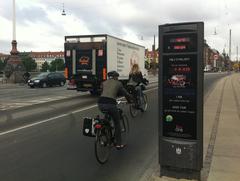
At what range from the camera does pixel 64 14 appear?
170ft

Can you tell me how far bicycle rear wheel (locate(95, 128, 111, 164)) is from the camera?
23.0ft

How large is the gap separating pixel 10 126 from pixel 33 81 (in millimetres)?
26870

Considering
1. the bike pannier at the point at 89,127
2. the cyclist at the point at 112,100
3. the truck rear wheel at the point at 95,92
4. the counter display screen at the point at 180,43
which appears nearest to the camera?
the counter display screen at the point at 180,43

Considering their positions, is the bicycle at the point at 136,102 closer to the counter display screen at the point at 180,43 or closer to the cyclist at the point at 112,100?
A: the cyclist at the point at 112,100

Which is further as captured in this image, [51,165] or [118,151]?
[118,151]

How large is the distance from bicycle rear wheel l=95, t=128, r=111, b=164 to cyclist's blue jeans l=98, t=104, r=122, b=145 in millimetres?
264

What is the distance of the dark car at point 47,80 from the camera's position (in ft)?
124

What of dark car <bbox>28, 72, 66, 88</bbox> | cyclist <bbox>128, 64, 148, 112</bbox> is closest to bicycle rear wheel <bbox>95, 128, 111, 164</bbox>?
cyclist <bbox>128, 64, 148, 112</bbox>

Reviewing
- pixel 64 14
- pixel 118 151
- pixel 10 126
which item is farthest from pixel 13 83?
pixel 118 151

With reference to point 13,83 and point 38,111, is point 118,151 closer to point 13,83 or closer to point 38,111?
point 38,111

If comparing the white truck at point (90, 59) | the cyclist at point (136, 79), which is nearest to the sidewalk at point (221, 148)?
the cyclist at point (136, 79)

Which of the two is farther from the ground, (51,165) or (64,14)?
(64,14)

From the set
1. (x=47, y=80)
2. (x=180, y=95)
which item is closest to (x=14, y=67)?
(x=47, y=80)

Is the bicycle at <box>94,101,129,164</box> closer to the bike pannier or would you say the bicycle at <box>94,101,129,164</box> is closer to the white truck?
the bike pannier
